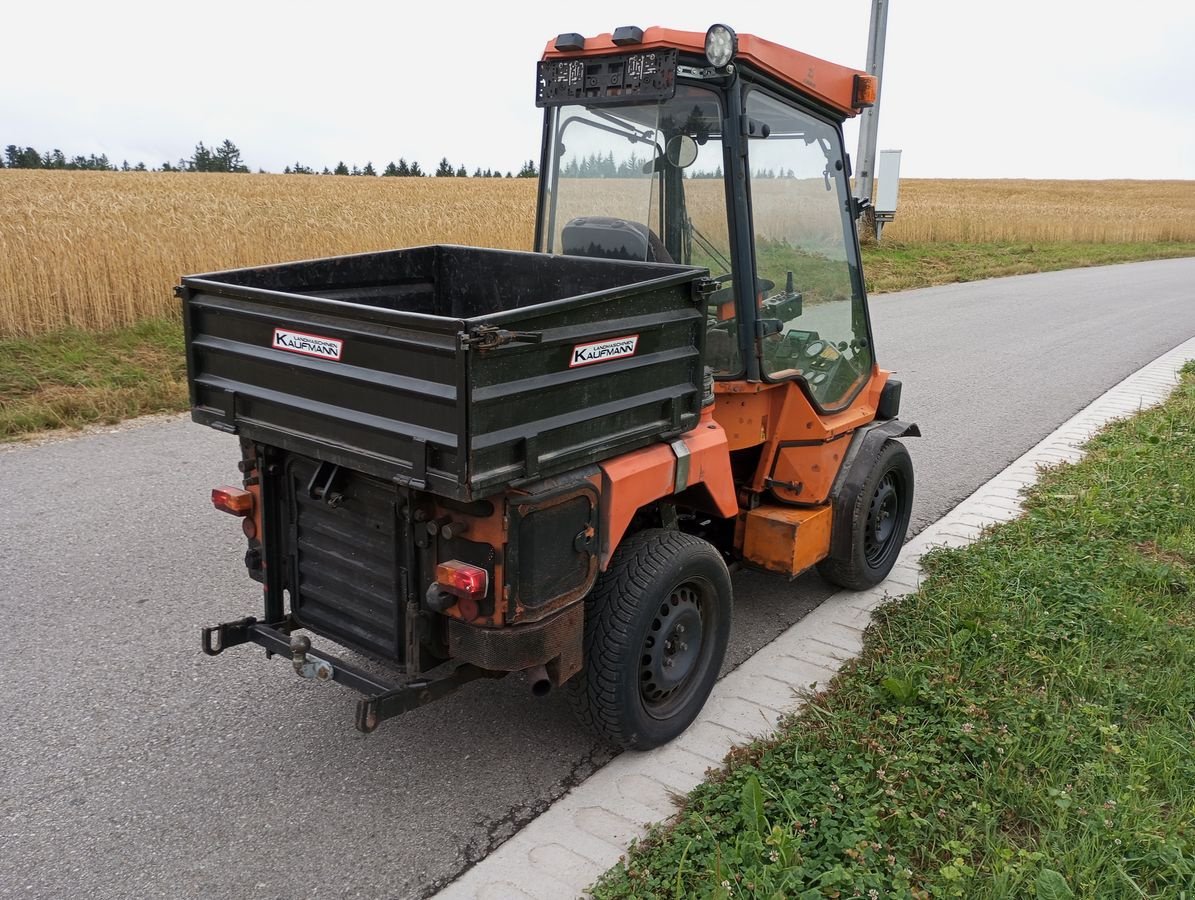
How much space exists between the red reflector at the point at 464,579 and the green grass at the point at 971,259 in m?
14.6

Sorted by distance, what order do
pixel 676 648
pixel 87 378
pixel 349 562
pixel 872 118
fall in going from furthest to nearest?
pixel 872 118
pixel 87 378
pixel 676 648
pixel 349 562

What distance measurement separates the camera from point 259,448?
3.36 metres

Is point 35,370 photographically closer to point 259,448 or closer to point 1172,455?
point 259,448

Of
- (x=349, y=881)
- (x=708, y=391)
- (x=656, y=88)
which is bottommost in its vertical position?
(x=349, y=881)

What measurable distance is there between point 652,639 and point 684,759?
18.0 inches

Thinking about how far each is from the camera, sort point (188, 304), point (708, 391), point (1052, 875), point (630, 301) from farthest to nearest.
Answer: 1. point (708, 391)
2. point (188, 304)
3. point (630, 301)
4. point (1052, 875)

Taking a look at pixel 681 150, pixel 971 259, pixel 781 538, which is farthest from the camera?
pixel 971 259

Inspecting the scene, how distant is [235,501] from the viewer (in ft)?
11.4

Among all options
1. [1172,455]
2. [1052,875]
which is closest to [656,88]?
[1052,875]

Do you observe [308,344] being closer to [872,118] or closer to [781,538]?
[781,538]

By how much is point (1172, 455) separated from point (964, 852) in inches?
197

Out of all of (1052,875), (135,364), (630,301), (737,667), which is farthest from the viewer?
(135,364)

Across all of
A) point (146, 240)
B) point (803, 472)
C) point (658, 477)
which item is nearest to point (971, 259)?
point (146, 240)

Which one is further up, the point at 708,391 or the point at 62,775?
the point at 708,391
